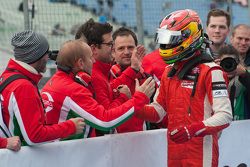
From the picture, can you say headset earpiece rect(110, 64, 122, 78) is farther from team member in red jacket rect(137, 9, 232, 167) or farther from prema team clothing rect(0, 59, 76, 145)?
prema team clothing rect(0, 59, 76, 145)

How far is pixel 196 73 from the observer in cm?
458

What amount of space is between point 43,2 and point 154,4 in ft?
6.08

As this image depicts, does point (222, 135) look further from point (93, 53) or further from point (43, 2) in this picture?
point (43, 2)

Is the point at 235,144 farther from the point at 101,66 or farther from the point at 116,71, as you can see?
the point at 101,66

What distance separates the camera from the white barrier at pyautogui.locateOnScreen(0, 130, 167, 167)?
14.4 feet

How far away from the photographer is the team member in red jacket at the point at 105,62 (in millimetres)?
5195

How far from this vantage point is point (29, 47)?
4.57 meters

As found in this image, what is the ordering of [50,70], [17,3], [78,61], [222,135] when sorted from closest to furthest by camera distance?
1. [78,61]
2. [222,135]
3. [50,70]
4. [17,3]

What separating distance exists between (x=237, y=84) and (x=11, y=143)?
8.26ft

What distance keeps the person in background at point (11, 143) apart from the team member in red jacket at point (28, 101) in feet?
0.23

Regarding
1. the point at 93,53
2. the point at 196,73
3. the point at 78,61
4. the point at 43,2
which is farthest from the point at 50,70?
the point at 196,73

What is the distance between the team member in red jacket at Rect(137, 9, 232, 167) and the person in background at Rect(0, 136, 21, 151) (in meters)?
1.01

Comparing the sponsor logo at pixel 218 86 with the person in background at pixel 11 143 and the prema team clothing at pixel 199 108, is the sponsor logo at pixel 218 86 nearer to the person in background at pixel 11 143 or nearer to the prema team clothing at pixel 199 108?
the prema team clothing at pixel 199 108

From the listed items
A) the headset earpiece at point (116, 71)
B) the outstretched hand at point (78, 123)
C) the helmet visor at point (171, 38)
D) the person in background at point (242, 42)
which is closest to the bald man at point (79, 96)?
the outstretched hand at point (78, 123)
